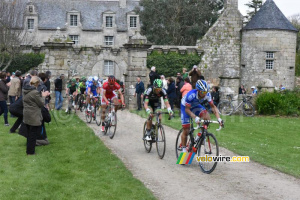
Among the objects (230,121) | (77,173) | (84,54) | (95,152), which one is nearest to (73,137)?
(95,152)

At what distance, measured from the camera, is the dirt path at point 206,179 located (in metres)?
6.28

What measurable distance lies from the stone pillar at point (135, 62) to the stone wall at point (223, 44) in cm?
1522

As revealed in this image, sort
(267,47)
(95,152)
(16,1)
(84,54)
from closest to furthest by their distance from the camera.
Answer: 1. (95,152)
2. (84,54)
3. (267,47)
4. (16,1)

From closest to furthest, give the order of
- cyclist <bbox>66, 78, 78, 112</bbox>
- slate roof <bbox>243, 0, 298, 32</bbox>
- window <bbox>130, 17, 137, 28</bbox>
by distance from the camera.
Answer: cyclist <bbox>66, 78, 78, 112</bbox> → slate roof <bbox>243, 0, 298, 32</bbox> → window <bbox>130, 17, 137, 28</bbox>

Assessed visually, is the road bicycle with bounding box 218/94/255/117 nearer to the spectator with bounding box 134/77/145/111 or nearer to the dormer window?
the spectator with bounding box 134/77/145/111

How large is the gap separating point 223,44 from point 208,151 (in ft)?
92.9

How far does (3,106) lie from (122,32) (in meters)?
38.7

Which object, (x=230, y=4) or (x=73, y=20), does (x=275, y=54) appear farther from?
(x=73, y=20)

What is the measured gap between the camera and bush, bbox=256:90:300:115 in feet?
63.5

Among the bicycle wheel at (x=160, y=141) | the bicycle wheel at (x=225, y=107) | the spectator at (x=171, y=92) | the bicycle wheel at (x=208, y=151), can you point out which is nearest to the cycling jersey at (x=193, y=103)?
the bicycle wheel at (x=208, y=151)

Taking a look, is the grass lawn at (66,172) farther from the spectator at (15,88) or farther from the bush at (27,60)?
the bush at (27,60)

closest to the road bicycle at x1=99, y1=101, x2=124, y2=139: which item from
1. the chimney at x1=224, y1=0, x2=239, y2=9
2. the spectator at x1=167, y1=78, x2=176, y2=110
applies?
the spectator at x1=167, y1=78, x2=176, y2=110

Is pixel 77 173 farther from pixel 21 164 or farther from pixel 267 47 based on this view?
pixel 267 47

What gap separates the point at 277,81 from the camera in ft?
107
